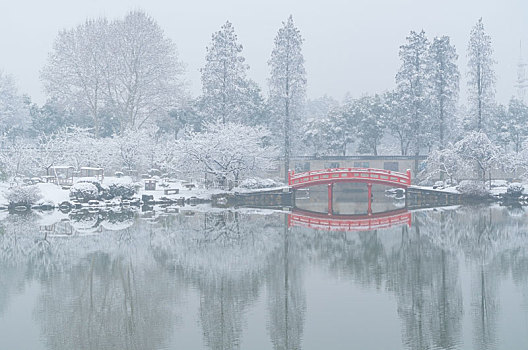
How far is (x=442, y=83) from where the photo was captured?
5341 cm

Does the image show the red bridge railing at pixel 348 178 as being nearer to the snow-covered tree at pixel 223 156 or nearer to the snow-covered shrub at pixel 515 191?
the snow-covered tree at pixel 223 156

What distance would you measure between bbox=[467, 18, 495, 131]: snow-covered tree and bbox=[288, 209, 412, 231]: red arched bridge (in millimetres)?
18359

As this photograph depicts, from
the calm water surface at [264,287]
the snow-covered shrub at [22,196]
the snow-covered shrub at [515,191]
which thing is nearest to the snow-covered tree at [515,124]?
the snow-covered shrub at [515,191]

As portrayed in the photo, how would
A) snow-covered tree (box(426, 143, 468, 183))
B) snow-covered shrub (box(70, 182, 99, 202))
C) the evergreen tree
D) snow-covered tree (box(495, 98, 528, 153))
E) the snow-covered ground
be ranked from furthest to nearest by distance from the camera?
snow-covered tree (box(495, 98, 528, 153)) < the evergreen tree < snow-covered tree (box(426, 143, 468, 183)) < snow-covered shrub (box(70, 182, 99, 202)) < the snow-covered ground

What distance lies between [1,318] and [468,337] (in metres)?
10.6

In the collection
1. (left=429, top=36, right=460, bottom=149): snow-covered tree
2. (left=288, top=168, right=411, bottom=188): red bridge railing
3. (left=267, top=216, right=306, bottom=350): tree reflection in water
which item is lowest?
(left=267, top=216, right=306, bottom=350): tree reflection in water

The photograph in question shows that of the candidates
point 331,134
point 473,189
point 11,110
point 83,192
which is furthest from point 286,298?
point 11,110

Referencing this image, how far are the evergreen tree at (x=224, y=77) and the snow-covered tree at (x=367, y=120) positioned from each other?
13.5m

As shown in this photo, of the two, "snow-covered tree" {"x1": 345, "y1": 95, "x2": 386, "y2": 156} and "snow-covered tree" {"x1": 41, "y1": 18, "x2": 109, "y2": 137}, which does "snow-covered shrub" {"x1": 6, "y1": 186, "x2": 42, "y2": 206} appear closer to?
"snow-covered tree" {"x1": 41, "y1": 18, "x2": 109, "y2": 137}

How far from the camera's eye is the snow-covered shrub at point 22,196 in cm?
3903

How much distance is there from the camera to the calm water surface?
14.0 meters

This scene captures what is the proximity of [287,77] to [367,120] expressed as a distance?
1065 cm

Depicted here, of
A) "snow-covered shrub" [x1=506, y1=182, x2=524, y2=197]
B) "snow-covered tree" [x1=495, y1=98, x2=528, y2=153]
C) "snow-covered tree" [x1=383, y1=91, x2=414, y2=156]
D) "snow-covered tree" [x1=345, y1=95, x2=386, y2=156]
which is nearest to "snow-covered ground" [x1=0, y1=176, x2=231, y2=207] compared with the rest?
"snow-covered tree" [x1=383, y1=91, x2=414, y2=156]

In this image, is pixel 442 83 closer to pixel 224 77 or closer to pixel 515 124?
pixel 515 124
